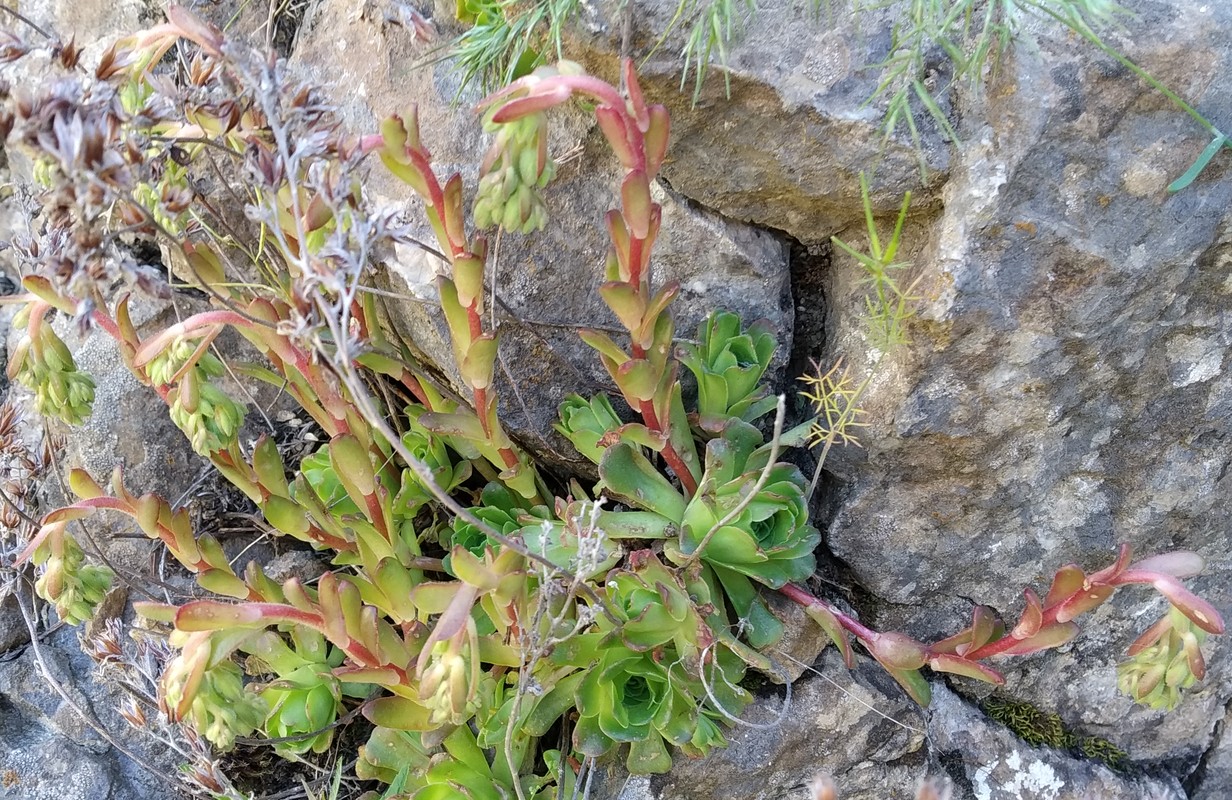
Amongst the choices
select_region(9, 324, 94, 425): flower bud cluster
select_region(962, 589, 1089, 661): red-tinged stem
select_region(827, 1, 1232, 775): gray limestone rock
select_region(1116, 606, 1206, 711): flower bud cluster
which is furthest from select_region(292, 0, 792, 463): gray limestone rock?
select_region(1116, 606, 1206, 711): flower bud cluster

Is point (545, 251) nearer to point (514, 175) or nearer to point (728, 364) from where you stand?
point (728, 364)

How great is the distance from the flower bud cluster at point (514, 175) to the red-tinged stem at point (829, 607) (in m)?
1.06

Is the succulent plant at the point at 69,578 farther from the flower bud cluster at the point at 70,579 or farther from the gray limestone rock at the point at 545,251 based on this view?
the gray limestone rock at the point at 545,251

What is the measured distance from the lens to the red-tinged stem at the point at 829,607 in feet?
6.37

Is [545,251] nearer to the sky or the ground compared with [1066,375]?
nearer to the sky

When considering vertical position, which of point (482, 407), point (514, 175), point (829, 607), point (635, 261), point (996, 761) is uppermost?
point (514, 175)

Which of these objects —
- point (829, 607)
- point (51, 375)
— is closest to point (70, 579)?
point (51, 375)

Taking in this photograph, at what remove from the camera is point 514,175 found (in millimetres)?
1399

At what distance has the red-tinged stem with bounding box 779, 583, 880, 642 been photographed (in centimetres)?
194

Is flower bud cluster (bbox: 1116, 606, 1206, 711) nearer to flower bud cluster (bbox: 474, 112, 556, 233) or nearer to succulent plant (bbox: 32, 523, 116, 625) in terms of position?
flower bud cluster (bbox: 474, 112, 556, 233)

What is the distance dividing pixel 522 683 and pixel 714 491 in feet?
1.89

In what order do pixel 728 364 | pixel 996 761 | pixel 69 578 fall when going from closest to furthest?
pixel 69 578 < pixel 728 364 < pixel 996 761

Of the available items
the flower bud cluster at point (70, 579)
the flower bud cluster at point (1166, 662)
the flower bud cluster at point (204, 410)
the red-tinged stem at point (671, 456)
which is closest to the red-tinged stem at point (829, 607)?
the red-tinged stem at point (671, 456)

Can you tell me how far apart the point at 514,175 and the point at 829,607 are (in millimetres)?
1204
